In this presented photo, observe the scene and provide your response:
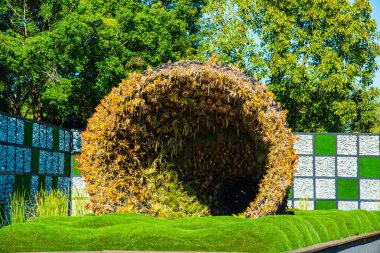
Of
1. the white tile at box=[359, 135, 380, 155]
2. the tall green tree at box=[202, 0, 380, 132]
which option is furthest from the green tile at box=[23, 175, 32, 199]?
the tall green tree at box=[202, 0, 380, 132]

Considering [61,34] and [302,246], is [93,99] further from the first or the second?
[302,246]

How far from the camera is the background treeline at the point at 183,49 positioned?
2553 cm

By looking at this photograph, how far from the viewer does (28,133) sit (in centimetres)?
1502

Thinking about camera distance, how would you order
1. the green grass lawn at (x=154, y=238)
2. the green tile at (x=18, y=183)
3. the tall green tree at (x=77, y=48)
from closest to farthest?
the green grass lawn at (x=154, y=238) < the green tile at (x=18, y=183) < the tall green tree at (x=77, y=48)

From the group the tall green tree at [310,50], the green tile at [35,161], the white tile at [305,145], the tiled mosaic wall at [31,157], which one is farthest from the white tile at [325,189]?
the tall green tree at [310,50]

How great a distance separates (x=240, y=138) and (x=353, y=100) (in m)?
25.2

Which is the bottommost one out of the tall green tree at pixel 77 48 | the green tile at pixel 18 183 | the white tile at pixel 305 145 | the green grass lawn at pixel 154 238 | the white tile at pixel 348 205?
the white tile at pixel 348 205

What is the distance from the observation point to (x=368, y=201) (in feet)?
58.1

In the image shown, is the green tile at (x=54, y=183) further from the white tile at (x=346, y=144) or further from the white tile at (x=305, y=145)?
the white tile at (x=346, y=144)

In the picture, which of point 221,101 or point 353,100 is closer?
point 221,101

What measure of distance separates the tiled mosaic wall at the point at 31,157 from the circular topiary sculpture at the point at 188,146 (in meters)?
3.73

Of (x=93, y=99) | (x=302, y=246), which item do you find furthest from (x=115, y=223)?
(x=93, y=99)

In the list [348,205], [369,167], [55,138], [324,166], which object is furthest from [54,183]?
[369,167]

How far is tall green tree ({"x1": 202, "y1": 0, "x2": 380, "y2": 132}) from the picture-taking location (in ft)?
108
